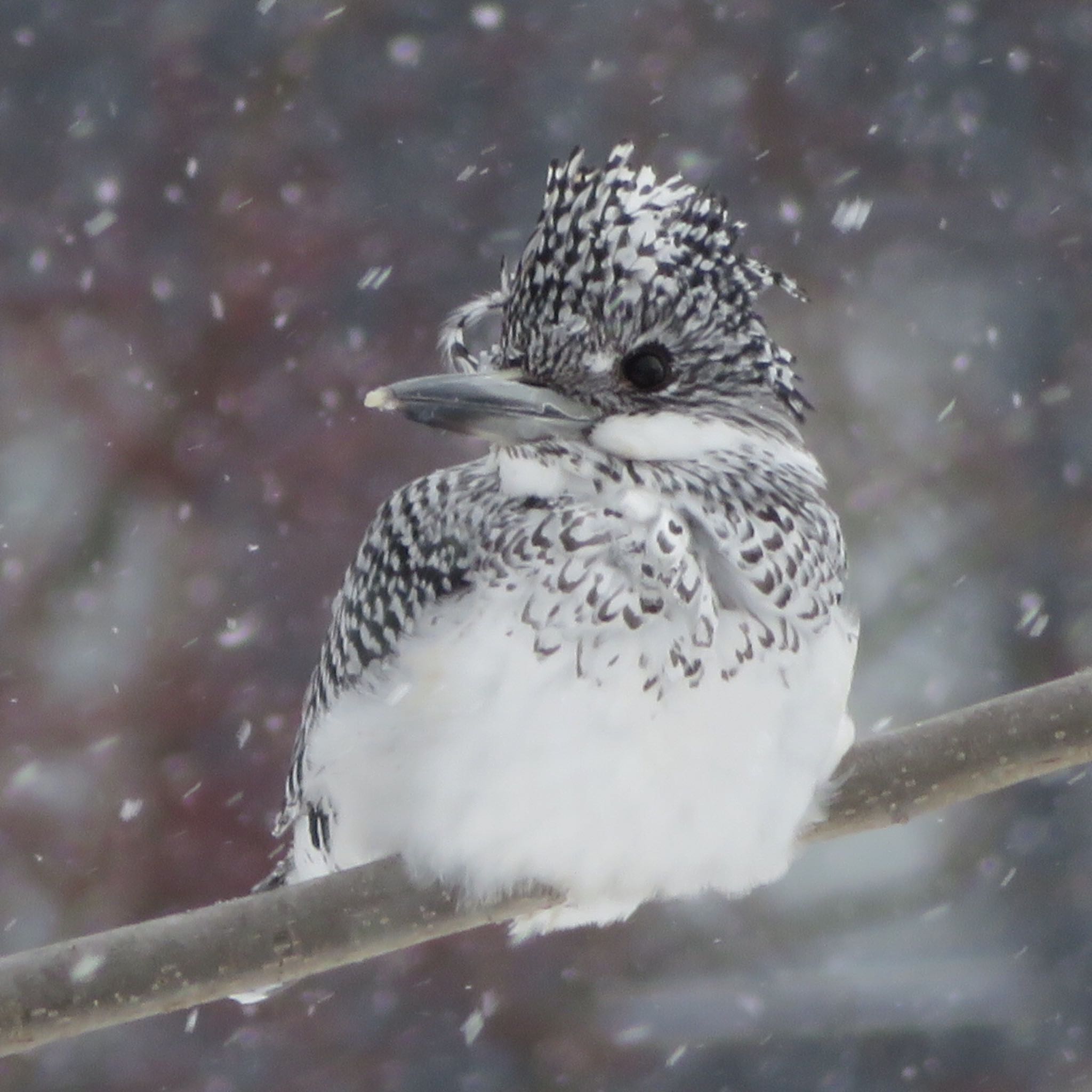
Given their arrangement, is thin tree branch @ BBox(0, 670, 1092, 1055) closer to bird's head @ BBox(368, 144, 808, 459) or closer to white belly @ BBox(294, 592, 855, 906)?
white belly @ BBox(294, 592, 855, 906)

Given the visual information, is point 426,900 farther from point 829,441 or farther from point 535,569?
point 829,441

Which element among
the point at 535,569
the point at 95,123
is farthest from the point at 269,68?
the point at 535,569

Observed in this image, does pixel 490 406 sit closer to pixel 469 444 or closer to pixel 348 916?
pixel 348 916

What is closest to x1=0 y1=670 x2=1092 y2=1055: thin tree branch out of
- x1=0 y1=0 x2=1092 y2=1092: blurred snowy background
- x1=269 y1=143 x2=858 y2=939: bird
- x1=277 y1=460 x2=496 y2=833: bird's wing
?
x1=269 y1=143 x2=858 y2=939: bird

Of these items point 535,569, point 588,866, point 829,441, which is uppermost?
point 535,569

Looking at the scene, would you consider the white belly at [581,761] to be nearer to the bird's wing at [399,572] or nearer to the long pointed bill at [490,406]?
the bird's wing at [399,572]

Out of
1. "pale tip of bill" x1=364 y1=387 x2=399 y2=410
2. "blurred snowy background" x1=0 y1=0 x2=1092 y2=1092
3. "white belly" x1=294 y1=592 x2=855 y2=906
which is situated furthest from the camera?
"blurred snowy background" x1=0 y1=0 x2=1092 y2=1092

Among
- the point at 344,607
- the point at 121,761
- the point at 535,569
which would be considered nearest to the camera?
the point at 535,569
